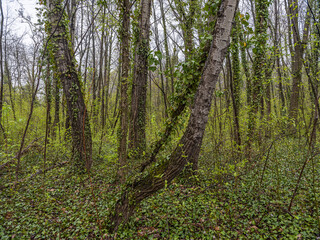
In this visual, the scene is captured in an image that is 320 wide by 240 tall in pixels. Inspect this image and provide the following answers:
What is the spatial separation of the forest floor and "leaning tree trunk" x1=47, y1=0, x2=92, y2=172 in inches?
40.8

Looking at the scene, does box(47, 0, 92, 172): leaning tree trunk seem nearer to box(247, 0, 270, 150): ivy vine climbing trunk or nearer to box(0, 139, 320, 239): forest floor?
box(0, 139, 320, 239): forest floor

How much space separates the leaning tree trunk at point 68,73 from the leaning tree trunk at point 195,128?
244 cm

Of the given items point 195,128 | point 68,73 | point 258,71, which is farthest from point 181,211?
point 258,71

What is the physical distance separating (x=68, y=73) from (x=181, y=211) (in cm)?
422

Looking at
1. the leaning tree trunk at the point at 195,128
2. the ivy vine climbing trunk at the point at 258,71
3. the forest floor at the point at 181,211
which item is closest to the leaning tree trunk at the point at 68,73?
the forest floor at the point at 181,211

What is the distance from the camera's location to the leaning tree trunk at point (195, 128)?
2.12 metres

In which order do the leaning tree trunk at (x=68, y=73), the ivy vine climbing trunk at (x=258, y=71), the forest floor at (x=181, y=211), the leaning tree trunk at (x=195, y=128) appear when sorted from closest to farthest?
the leaning tree trunk at (x=195, y=128)
the forest floor at (x=181, y=211)
the leaning tree trunk at (x=68, y=73)
the ivy vine climbing trunk at (x=258, y=71)

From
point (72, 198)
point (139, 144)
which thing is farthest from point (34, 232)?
point (139, 144)

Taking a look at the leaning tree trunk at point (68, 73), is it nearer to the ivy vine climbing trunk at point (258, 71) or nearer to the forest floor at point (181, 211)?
the forest floor at point (181, 211)

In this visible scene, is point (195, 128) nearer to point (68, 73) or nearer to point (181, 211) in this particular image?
point (181, 211)

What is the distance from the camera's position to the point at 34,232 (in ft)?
9.35

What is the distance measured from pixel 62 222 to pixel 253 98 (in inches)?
229

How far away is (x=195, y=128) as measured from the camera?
225 cm

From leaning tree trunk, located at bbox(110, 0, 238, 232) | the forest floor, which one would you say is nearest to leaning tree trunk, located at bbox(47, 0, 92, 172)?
the forest floor
